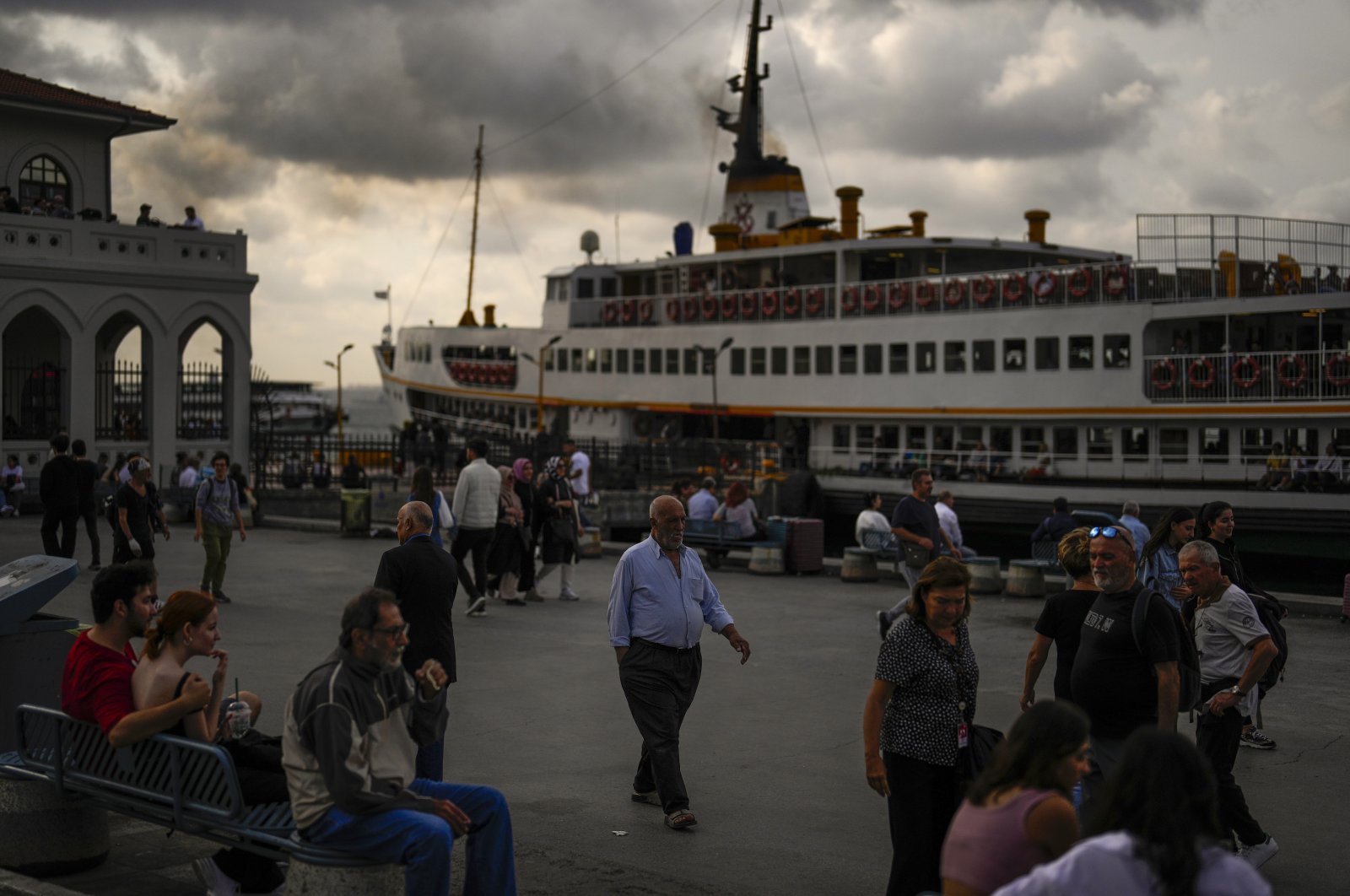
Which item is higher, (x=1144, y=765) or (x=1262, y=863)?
(x=1144, y=765)

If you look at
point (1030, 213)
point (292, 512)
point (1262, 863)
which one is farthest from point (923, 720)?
point (1030, 213)

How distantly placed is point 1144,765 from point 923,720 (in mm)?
2186

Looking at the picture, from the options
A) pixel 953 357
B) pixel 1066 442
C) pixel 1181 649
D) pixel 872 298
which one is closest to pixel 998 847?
pixel 1181 649

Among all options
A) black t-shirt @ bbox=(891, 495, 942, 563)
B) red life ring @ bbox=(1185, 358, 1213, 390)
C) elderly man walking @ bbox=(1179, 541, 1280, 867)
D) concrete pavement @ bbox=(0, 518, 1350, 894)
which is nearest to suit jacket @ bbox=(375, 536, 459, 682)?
concrete pavement @ bbox=(0, 518, 1350, 894)

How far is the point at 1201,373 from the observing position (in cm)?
3130

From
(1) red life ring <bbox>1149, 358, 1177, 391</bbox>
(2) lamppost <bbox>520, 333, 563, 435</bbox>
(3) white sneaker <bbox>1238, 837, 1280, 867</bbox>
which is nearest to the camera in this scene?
(3) white sneaker <bbox>1238, 837, 1280, 867</bbox>

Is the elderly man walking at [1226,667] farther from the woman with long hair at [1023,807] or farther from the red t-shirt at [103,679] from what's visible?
the red t-shirt at [103,679]

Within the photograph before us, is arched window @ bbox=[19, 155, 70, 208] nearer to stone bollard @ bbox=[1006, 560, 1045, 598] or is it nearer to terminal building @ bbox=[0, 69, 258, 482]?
terminal building @ bbox=[0, 69, 258, 482]

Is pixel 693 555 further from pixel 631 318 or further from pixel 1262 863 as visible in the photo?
pixel 631 318

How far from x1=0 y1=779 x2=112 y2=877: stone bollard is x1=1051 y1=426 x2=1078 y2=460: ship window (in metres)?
30.6

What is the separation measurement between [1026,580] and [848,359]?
22549mm

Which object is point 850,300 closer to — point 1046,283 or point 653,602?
point 1046,283

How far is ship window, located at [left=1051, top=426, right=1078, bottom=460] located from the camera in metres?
34.6

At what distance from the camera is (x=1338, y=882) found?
6.67m
